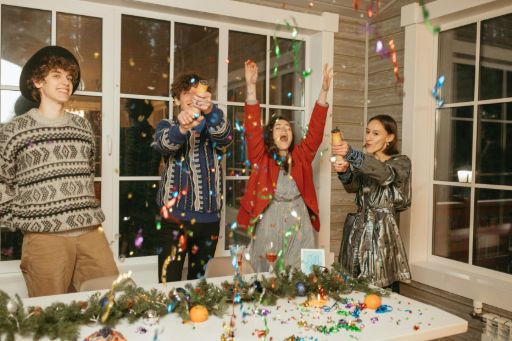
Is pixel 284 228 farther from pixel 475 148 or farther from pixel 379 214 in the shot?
pixel 475 148

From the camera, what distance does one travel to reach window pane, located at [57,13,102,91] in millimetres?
2596

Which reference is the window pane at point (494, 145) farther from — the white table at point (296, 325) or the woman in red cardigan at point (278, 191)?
the white table at point (296, 325)

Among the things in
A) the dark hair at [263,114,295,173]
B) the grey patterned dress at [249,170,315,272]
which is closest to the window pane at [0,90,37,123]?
the dark hair at [263,114,295,173]

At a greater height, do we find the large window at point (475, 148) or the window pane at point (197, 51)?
the window pane at point (197, 51)

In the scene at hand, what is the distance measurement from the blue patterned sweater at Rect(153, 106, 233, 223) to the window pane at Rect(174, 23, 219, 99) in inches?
25.2

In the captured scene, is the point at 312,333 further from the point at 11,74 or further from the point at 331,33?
the point at 331,33

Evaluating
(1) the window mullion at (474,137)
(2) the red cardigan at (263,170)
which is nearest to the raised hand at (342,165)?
(2) the red cardigan at (263,170)

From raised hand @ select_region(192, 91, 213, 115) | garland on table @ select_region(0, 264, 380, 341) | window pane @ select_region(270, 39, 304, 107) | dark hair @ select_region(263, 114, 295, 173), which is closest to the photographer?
garland on table @ select_region(0, 264, 380, 341)

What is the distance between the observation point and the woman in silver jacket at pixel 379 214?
2.40 meters

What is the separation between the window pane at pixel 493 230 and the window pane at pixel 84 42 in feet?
7.89

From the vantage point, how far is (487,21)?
2.72m

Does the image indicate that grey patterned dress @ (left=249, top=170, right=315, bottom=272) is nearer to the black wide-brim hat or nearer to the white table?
the white table

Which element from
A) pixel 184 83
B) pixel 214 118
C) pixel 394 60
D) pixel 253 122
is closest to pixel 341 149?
pixel 253 122

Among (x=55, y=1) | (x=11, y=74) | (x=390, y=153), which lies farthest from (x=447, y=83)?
(x=11, y=74)
